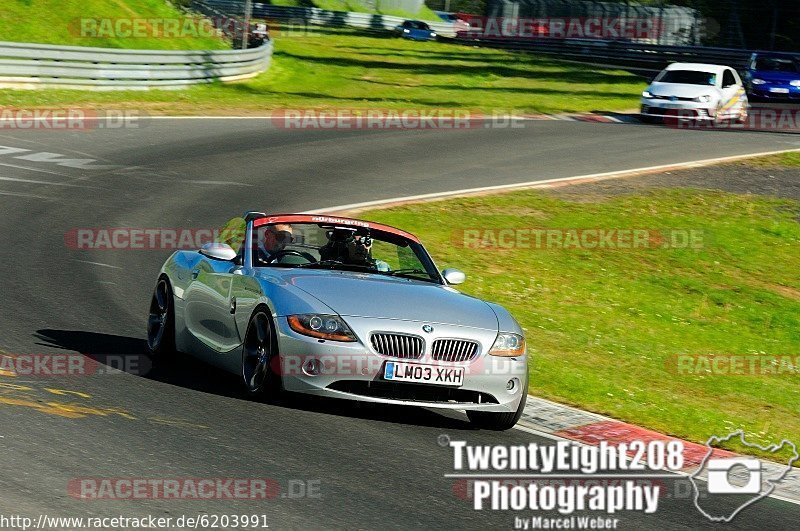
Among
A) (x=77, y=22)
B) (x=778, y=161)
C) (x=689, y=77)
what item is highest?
(x=77, y=22)

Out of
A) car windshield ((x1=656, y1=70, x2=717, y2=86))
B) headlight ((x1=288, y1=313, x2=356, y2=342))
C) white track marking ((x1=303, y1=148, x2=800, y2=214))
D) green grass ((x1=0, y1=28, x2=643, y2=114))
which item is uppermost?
car windshield ((x1=656, y1=70, x2=717, y2=86))

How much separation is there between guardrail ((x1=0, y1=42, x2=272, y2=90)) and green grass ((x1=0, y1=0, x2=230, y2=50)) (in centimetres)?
388

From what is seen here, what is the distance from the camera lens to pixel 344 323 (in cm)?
880

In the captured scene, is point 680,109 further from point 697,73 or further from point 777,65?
point 777,65

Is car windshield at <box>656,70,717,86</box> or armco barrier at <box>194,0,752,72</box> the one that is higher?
car windshield at <box>656,70,717,86</box>

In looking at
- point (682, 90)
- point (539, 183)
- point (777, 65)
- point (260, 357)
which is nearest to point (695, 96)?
point (682, 90)

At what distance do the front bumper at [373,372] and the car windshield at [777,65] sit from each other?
A: 34668mm

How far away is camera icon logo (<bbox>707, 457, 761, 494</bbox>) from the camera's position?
8.23m

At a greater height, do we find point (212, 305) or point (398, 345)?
point (398, 345)

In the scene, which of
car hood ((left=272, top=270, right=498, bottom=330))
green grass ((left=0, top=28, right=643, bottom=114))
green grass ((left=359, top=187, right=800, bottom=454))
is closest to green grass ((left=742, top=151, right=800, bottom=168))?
green grass ((left=359, top=187, right=800, bottom=454))

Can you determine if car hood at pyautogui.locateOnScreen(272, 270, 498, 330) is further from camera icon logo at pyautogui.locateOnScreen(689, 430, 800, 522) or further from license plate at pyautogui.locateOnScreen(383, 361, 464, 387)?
camera icon logo at pyautogui.locateOnScreen(689, 430, 800, 522)

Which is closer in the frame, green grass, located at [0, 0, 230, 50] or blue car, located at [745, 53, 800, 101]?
green grass, located at [0, 0, 230, 50]

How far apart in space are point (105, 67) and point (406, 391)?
23780mm

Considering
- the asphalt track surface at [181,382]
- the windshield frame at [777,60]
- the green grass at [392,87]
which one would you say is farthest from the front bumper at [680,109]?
the windshield frame at [777,60]
